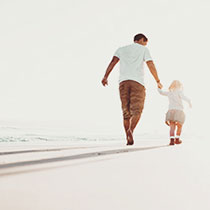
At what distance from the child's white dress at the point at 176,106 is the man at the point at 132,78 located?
3.09 feet

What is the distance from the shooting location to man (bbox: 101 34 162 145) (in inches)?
207

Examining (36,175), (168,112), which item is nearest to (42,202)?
(36,175)

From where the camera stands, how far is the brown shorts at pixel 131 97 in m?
5.25

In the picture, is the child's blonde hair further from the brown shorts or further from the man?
the brown shorts

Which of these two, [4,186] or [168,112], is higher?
[168,112]

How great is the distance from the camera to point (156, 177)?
2004 mm

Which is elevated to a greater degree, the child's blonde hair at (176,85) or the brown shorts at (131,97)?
the child's blonde hair at (176,85)

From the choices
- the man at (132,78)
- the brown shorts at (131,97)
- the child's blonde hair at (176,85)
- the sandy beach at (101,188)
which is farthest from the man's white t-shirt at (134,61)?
the sandy beach at (101,188)

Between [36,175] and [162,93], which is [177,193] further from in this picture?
[162,93]

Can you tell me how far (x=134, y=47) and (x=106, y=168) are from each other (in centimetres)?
353

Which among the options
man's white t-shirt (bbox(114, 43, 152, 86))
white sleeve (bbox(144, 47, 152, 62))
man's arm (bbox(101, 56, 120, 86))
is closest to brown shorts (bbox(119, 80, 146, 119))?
man's white t-shirt (bbox(114, 43, 152, 86))

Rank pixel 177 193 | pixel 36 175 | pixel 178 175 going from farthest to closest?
pixel 178 175 < pixel 36 175 < pixel 177 193

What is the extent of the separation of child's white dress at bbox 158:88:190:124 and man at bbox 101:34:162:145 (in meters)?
0.94

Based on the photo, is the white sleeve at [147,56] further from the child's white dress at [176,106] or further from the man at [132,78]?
the child's white dress at [176,106]
